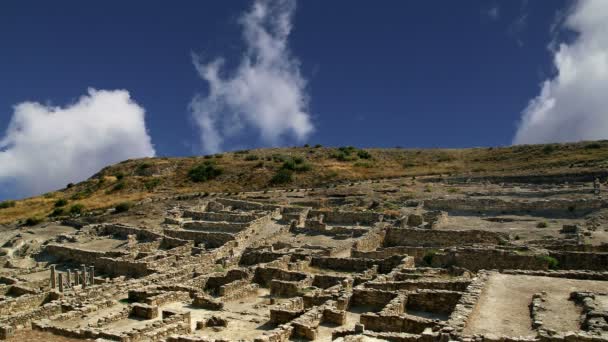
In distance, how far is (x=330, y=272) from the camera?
79.1 feet

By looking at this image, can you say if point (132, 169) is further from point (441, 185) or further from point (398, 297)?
point (398, 297)

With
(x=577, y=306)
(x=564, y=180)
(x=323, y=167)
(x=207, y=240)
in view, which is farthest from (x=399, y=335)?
Result: (x=323, y=167)

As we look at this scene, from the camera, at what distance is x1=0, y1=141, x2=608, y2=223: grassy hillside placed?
64688 mm

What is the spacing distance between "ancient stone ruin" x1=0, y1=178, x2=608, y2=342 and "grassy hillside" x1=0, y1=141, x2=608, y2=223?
20.8 metres

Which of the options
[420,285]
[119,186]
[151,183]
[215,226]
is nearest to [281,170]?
[151,183]

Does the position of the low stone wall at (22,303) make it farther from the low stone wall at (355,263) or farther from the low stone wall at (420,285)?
the low stone wall at (420,285)

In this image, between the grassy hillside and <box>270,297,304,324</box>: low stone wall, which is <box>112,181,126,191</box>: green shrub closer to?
the grassy hillside

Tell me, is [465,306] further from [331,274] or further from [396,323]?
[331,274]

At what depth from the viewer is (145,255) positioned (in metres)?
31.5

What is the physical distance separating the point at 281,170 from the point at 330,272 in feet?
161


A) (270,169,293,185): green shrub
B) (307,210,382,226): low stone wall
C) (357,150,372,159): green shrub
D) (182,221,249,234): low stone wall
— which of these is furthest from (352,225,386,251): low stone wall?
(357,150,372,159): green shrub

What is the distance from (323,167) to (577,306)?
64.2 metres

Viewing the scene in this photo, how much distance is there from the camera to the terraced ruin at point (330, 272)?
14.0m

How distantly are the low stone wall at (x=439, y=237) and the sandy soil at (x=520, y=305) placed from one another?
9.78 metres
